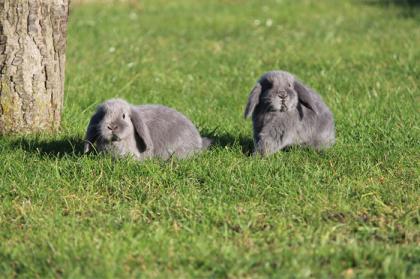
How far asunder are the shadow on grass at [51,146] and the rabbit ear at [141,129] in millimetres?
574

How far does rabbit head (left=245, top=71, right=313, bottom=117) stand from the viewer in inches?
240

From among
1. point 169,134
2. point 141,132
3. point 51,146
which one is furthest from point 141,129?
point 51,146

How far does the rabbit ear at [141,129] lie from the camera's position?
19.1ft

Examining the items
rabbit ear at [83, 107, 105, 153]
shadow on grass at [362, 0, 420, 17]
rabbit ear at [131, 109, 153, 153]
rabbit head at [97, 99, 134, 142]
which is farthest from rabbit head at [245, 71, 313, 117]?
shadow on grass at [362, 0, 420, 17]

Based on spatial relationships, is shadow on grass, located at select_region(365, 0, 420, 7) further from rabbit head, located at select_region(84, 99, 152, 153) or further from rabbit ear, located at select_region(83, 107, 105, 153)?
rabbit ear, located at select_region(83, 107, 105, 153)

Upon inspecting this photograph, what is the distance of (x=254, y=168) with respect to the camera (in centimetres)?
572

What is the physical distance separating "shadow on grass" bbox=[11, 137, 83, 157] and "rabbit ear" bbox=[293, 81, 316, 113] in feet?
5.94

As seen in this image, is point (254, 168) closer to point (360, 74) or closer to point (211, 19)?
point (360, 74)

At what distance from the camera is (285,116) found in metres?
6.17

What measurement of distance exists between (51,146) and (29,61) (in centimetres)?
80

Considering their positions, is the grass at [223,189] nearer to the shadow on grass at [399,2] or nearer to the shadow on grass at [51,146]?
the shadow on grass at [51,146]

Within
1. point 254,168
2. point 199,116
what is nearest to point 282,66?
point 199,116

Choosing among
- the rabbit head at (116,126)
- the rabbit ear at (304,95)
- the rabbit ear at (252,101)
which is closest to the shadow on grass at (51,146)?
the rabbit head at (116,126)

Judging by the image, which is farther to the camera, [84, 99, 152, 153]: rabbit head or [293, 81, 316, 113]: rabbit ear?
[293, 81, 316, 113]: rabbit ear
